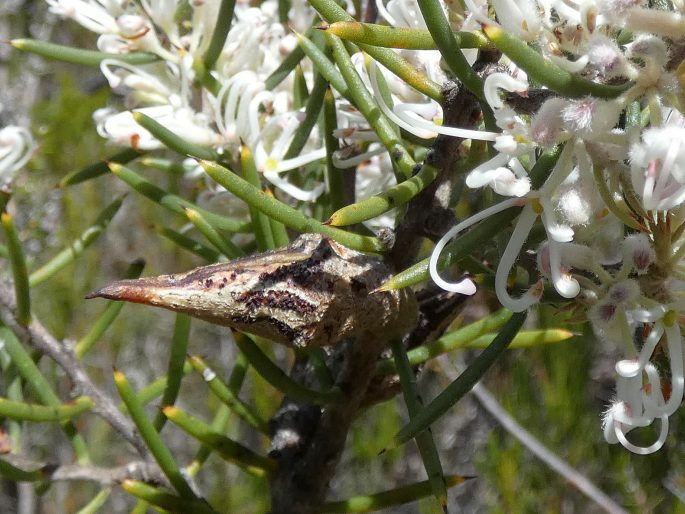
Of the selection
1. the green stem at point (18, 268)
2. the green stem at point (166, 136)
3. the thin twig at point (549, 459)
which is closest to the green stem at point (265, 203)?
the green stem at point (166, 136)

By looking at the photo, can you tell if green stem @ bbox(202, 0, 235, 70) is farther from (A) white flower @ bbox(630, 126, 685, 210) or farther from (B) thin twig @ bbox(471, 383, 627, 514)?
(B) thin twig @ bbox(471, 383, 627, 514)

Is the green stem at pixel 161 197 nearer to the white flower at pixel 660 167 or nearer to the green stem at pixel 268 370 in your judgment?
the green stem at pixel 268 370

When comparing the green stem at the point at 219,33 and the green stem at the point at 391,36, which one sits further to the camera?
the green stem at the point at 219,33

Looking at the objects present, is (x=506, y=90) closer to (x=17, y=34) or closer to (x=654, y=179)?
(x=654, y=179)

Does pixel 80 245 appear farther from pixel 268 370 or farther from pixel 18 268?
pixel 268 370

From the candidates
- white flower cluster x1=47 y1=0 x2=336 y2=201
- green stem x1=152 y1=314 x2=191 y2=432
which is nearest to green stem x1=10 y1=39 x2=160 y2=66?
white flower cluster x1=47 y1=0 x2=336 y2=201

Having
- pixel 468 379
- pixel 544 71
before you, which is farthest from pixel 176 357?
pixel 544 71

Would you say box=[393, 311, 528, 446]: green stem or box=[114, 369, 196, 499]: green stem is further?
box=[114, 369, 196, 499]: green stem
